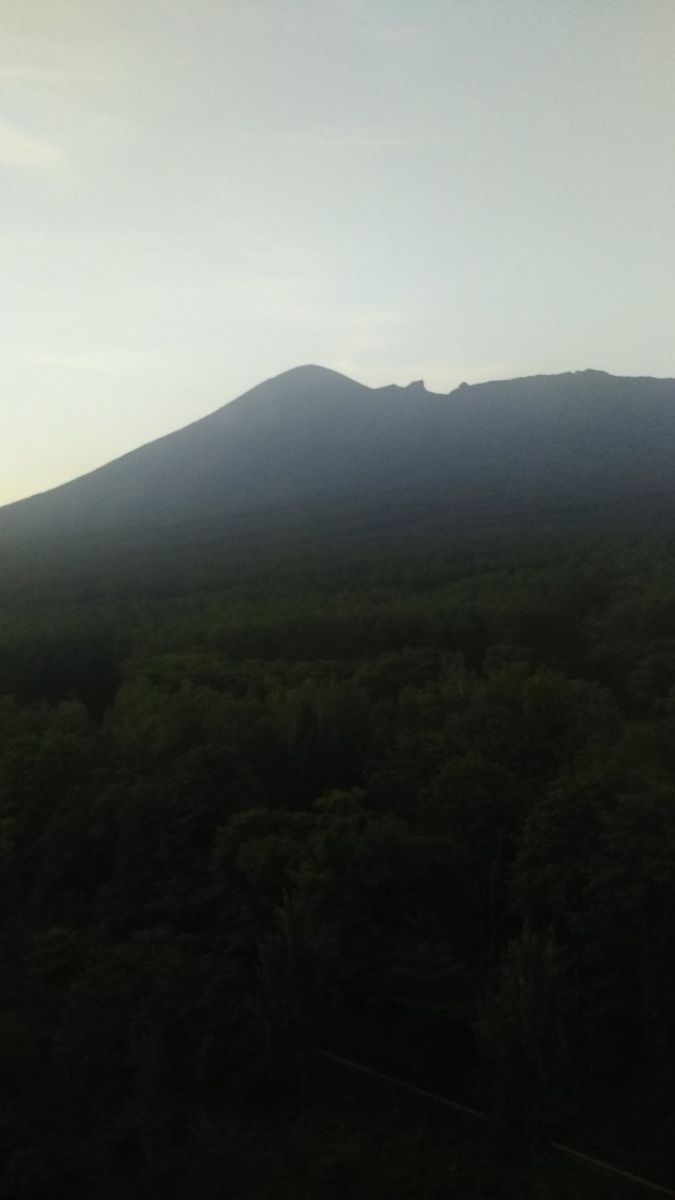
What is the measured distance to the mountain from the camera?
67.2 metres

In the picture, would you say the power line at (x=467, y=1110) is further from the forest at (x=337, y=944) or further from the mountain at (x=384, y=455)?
the mountain at (x=384, y=455)

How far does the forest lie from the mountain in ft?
156

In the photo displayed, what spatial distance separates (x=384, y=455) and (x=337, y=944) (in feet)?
239

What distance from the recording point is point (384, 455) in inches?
3184

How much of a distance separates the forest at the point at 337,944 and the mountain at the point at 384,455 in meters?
47.6

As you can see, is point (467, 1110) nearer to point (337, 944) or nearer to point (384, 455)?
point (337, 944)

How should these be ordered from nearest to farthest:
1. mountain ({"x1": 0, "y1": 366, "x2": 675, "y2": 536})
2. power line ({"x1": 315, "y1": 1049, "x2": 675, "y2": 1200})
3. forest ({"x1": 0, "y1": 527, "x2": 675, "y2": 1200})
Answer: power line ({"x1": 315, "y1": 1049, "x2": 675, "y2": 1200}), forest ({"x1": 0, "y1": 527, "x2": 675, "y2": 1200}), mountain ({"x1": 0, "y1": 366, "x2": 675, "y2": 536})

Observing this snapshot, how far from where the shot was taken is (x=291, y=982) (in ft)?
29.7

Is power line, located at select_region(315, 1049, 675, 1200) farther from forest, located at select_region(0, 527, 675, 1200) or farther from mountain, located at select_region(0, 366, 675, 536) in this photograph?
mountain, located at select_region(0, 366, 675, 536)

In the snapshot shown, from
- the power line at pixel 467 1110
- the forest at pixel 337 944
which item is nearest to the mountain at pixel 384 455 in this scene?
the forest at pixel 337 944

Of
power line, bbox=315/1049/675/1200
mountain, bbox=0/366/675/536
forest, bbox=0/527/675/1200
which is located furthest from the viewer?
mountain, bbox=0/366/675/536

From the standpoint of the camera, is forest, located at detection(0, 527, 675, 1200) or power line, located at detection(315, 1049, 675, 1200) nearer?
power line, located at detection(315, 1049, 675, 1200)

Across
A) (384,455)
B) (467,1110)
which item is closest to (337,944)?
(467,1110)

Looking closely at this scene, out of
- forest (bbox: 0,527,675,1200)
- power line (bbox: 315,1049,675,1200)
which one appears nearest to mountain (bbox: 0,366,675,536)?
forest (bbox: 0,527,675,1200)
